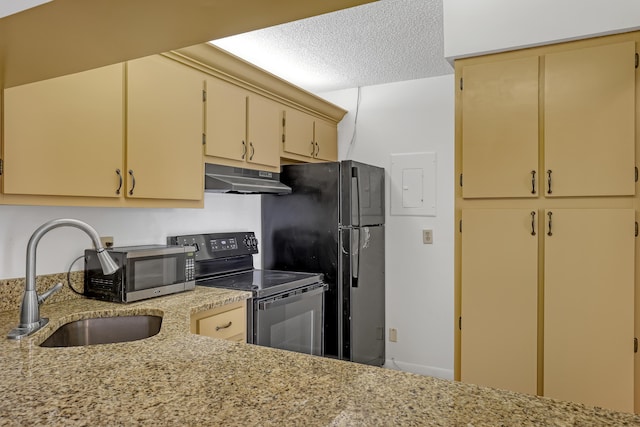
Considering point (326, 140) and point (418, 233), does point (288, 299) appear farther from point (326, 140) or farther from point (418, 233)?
point (326, 140)

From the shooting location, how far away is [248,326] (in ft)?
7.72

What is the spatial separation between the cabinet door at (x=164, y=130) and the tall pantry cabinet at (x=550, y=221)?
1489 millimetres

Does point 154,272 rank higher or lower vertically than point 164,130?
lower

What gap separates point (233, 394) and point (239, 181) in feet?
6.07

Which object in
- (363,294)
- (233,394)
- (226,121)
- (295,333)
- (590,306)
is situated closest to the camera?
(233,394)

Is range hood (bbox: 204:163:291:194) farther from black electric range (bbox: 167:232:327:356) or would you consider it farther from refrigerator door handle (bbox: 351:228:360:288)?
refrigerator door handle (bbox: 351:228:360:288)

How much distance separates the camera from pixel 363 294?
3.28 meters

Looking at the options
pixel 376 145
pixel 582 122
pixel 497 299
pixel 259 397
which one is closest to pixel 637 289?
pixel 497 299

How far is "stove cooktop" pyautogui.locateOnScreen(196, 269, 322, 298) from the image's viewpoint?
2.45 meters

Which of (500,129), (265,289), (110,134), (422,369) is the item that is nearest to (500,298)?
(500,129)

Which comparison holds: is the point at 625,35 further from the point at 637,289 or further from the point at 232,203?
the point at 232,203

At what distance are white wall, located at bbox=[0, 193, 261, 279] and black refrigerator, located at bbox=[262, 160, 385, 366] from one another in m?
0.37

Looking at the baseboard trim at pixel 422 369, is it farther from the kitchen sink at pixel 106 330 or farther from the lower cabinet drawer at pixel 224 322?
the kitchen sink at pixel 106 330

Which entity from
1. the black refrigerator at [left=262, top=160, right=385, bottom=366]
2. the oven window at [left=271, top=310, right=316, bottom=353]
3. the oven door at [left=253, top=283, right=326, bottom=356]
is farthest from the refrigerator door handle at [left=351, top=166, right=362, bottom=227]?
the oven window at [left=271, top=310, right=316, bottom=353]
